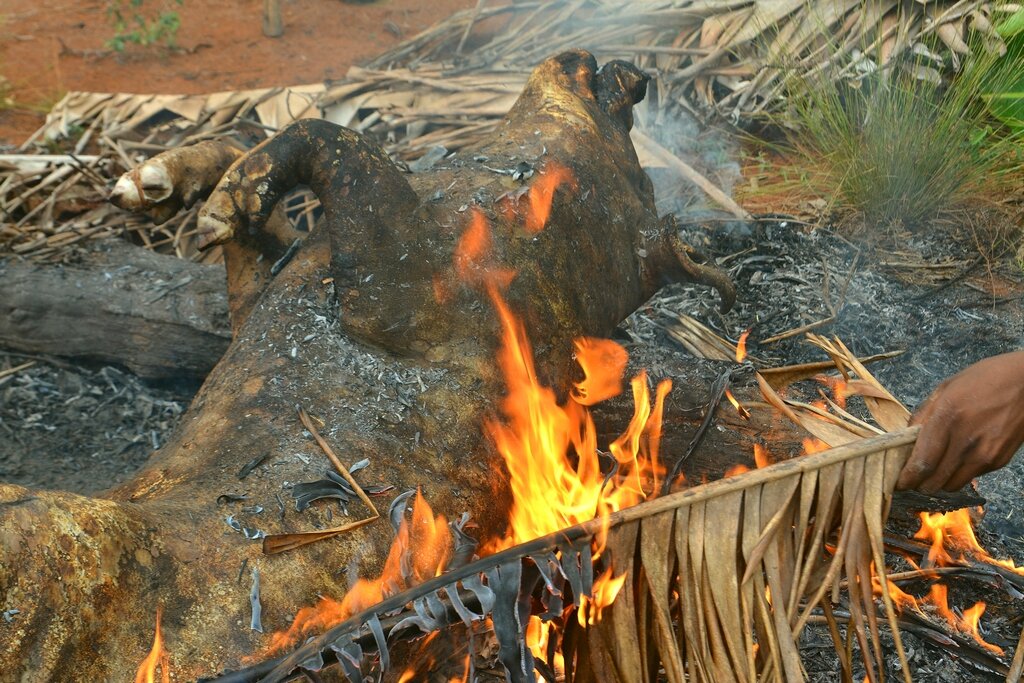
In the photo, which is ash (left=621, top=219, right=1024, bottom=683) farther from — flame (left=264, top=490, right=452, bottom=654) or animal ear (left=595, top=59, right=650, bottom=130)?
flame (left=264, top=490, right=452, bottom=654)

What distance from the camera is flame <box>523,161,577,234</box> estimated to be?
143 inches

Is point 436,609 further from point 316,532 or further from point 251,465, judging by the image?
point 251,465

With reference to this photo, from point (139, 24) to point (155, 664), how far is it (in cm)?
906

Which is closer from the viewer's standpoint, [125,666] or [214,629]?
[125,666]

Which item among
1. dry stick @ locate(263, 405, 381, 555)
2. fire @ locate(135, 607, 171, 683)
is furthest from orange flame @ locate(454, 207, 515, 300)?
fire @ locate(135, 607, 171, 683)

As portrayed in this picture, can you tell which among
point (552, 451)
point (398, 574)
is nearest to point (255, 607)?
point (398, 574)

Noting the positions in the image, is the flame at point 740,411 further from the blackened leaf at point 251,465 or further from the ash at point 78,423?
the ash at point 78,423

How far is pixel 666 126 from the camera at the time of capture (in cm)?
696

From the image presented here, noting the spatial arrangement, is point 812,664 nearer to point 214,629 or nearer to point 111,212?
point 214,629

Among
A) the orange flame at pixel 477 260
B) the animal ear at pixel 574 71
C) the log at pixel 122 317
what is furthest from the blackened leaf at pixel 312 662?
the animal ear at pixel 574 71

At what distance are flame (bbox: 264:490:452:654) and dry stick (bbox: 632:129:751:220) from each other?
3874mm

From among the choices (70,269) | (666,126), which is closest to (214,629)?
(70,269)

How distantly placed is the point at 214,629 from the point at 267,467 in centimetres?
55

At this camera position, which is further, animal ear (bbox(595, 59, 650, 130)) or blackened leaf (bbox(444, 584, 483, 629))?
animal ear (bbox(595, 59, 650, 130))
